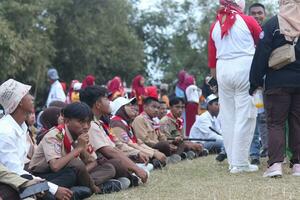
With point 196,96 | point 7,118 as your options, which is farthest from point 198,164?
point 196,96

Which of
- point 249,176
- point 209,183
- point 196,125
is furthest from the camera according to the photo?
point 196,125

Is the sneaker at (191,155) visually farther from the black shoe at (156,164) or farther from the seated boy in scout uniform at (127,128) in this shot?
the black shoe at (156,164)

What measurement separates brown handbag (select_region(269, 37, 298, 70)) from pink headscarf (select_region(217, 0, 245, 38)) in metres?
0.71

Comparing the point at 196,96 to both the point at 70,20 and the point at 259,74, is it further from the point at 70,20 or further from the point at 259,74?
the point at 70,20

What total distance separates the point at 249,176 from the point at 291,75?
3.36ft

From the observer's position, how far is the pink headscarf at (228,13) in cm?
638

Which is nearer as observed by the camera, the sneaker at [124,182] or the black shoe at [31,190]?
the black shoe at [31,190]

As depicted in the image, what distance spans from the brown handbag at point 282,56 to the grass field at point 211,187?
103 centimetres

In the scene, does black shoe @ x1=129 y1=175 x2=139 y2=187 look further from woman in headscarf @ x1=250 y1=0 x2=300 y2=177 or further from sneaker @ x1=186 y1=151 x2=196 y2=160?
sneaker @ x1=186 y1=151 x2=196 y2=160

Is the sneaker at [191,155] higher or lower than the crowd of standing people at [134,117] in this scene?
lower

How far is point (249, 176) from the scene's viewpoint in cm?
596

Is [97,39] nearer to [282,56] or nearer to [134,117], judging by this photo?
[134,117]

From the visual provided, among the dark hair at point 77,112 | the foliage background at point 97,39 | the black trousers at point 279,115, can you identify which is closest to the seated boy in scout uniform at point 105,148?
the dark hair at point 77,112

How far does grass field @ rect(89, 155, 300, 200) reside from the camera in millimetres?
4828
